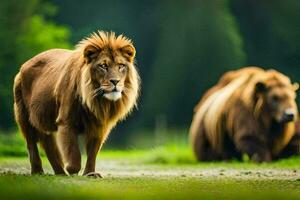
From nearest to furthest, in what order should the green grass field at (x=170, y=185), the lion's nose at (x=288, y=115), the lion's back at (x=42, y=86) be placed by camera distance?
the green grass field at (x=170, y=185) < the lion's back at (x=42, y=86) < the lion's nose at (x=288, y=115)

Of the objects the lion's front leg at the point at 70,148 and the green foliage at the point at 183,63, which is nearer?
the lion's front leg at the point at 70,148

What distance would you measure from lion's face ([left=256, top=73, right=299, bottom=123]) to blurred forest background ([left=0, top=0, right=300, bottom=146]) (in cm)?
417

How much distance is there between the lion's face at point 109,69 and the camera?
823 cm

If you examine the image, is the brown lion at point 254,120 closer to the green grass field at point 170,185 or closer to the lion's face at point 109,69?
the green grass field at point 170,185

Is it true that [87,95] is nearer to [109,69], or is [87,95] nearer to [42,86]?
[109,69]

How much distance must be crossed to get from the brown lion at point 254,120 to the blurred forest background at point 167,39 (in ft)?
12.7

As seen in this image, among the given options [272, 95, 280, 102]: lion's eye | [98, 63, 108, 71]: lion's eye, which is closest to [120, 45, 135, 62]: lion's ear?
[98, 63, 108, 71]: lion's eye

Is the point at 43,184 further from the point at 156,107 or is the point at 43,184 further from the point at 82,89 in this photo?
the point at 156,107

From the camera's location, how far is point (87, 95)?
8227 millimetres

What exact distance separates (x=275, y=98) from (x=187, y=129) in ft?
25.5

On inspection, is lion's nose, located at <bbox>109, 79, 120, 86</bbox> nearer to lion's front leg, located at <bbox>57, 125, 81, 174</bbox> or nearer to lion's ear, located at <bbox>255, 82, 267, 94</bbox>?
lion's front leg, located at <bbox>57, 125, 81, 174</bbox>

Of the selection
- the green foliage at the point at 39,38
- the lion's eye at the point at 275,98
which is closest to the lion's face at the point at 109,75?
the lion's eye at the point at 275,98

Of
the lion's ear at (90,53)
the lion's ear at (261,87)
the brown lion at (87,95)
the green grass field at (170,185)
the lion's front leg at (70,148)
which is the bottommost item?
the green grass field at (170,185)

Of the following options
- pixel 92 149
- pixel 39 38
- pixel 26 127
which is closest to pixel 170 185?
pixel 92 149
